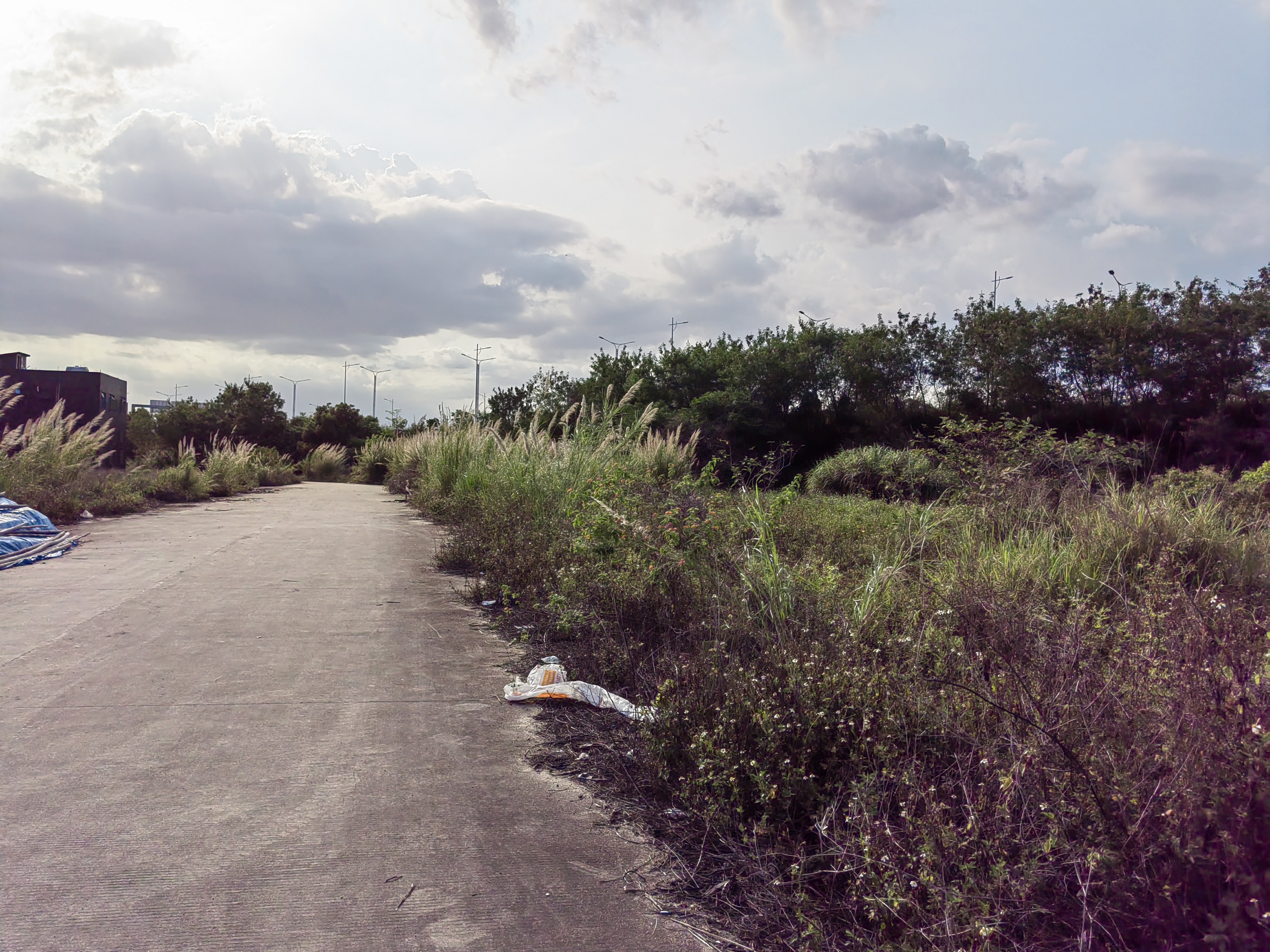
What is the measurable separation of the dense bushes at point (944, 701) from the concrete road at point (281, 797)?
A: 0.52 m

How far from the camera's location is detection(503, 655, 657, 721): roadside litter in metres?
4.21

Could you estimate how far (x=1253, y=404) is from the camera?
25156 millimetres

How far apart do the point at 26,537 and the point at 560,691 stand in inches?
347

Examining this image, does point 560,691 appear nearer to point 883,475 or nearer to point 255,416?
point 883,475

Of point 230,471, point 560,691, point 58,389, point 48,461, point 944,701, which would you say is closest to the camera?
point 944,701

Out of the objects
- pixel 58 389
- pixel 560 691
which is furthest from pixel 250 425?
pixel 560 691

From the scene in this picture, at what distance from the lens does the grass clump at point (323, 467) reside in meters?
40.1

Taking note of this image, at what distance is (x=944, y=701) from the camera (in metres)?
3.18

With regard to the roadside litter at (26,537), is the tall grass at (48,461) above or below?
above

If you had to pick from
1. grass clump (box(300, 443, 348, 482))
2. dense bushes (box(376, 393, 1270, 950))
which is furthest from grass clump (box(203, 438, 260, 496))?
dense bushes (box(376, 393, 1270, 950))

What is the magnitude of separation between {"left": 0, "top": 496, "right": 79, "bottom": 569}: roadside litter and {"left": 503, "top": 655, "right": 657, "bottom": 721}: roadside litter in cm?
675

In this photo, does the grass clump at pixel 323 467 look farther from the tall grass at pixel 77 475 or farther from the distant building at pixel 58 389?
the tall grass at pixel 77 475

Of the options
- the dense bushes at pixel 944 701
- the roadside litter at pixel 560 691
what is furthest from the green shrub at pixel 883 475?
the roadside litter at pixel 560 691

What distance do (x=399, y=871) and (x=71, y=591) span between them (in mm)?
6046
